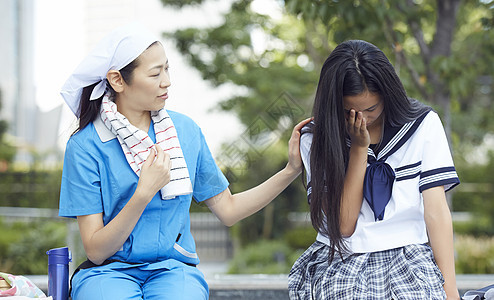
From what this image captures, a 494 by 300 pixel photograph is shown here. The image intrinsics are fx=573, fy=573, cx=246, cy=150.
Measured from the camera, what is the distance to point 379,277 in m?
1.81

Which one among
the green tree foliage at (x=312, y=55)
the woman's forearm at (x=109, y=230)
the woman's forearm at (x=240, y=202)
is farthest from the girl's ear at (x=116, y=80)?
the green tree foliage at (x=312, y=55)

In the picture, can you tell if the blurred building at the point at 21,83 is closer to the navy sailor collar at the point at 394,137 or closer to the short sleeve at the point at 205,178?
the short sleeve at the point at 205,178

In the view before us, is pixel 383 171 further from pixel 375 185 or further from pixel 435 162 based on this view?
pixel 435 162

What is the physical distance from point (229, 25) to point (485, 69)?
10.4ft

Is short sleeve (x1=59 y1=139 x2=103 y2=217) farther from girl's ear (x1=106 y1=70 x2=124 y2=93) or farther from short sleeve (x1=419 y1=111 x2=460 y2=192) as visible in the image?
short sleeve (x1=419 y1=111 x2=460 y2=192)

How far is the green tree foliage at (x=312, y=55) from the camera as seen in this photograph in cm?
342

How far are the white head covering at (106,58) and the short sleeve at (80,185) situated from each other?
180mm

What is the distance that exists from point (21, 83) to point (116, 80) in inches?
317

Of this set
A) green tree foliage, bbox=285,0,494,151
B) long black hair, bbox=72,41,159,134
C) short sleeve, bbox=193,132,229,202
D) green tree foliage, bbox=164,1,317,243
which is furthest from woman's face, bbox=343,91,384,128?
green tree foliage, bbox=164,1,317,243

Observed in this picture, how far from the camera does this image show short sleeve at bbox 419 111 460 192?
1.79 metres

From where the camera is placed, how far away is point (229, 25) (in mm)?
6555

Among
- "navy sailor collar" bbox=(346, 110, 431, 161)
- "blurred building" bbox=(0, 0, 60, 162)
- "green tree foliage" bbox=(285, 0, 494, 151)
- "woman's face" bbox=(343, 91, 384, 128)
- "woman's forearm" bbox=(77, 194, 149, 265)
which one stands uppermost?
"blurred building" bbox=(0, 0, 60, 162)

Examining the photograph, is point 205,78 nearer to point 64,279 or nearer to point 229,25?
point 229,25

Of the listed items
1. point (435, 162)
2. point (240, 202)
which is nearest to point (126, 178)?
point (240, 202)
